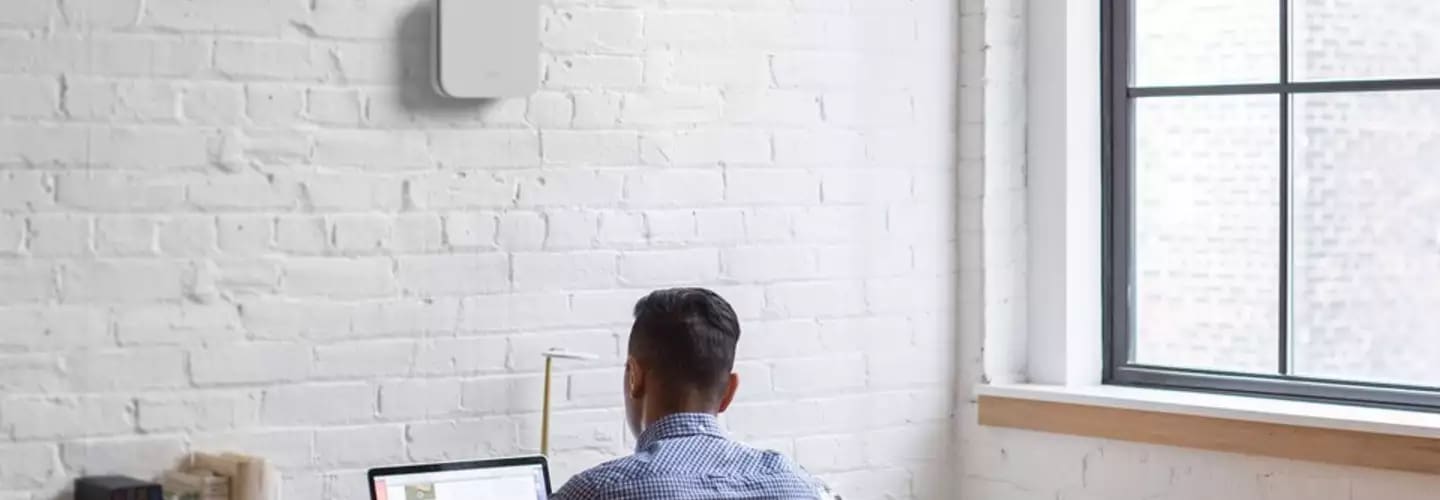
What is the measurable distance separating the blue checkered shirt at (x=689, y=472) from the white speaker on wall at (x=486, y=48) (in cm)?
96

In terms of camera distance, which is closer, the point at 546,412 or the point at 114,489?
the point at 114,489

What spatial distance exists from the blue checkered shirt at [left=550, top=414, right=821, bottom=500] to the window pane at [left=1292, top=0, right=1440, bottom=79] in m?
1.64

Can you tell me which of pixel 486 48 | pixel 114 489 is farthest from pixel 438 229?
pixel 114 489

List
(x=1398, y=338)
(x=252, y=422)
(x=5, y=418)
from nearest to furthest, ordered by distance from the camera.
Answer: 1. (x=5, y=418)
2. (x=252, y=422)
3. (x=1398, y=338)

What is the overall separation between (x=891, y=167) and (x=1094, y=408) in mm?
637

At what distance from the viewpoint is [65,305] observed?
9.62 ft

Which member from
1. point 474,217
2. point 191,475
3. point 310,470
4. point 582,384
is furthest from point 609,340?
point 191,475

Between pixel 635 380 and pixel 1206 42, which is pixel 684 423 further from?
pixel 1206 42

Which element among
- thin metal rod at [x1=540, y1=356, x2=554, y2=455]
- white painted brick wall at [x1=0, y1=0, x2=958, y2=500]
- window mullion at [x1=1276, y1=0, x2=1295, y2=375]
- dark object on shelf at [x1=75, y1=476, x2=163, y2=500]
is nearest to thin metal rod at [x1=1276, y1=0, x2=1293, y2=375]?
window mullion at [x1=1276, y1=0, x2=1295, y2=375]

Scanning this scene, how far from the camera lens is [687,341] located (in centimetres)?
Answer: 256

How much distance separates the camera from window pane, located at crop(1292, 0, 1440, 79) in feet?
11.5

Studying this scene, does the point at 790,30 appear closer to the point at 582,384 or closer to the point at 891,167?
the point at 891,167

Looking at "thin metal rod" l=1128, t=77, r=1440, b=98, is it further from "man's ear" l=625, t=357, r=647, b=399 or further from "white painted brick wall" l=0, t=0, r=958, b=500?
"man's ear" l=625, t=357, r=647, b=399

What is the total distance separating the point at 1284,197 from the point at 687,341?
162 cm
